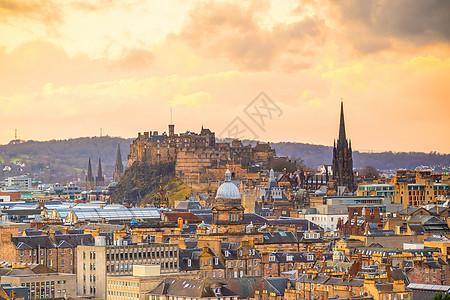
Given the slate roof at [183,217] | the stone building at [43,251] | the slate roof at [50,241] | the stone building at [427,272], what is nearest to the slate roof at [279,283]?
the stone building at [427,272]

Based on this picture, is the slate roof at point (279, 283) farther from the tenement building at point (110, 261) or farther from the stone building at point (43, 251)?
the stone building at point (43, 251)

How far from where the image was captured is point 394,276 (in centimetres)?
10594

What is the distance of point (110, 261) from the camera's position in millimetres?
114375

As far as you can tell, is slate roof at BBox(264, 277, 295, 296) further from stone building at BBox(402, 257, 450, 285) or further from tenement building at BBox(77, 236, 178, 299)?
stone building at BBox(402, 257, 450, 285)

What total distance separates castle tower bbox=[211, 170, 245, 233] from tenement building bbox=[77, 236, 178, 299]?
1599 cm

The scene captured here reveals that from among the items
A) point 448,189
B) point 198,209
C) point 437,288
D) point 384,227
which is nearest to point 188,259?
point 437,288

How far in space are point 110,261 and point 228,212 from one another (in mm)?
24253

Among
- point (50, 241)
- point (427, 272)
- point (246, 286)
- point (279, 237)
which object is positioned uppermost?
point (50, 241)

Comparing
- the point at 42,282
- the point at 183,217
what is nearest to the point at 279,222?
the point at 183,217

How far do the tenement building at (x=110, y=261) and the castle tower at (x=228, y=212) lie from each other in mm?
15986

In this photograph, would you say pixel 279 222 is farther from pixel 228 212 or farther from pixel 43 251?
pixel 43 251

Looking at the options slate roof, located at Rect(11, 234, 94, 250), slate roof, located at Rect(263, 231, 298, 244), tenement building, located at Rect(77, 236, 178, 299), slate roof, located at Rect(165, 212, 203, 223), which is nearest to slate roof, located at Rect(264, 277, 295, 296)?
tenement building, located at Rect(77, 236, 178, 299)

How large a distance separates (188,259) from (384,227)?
4502 cm

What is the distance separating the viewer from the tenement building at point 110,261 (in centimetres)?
11425
